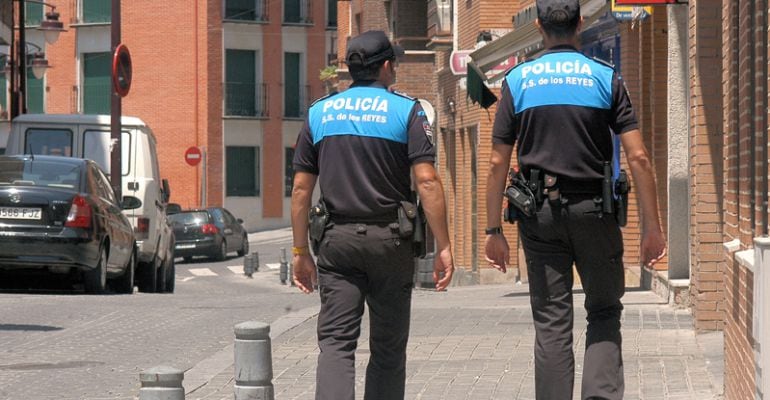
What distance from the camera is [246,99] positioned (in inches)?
2504

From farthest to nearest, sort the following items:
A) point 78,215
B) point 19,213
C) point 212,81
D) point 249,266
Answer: point 212,81 < point 249,266 < point 78,215 < point 19,213

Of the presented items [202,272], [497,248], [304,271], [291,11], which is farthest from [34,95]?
[497,248]

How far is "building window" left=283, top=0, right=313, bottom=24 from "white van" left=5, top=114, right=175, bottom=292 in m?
39.0

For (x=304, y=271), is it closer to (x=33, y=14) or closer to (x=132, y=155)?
(x=132, y=155)

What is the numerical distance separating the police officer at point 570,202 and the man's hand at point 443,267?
1.05 feet

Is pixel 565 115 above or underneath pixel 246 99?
underneath

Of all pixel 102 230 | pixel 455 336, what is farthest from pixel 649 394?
pixel 102 230

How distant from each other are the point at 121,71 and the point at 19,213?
527 inches

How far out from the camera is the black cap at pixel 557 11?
7.62 m

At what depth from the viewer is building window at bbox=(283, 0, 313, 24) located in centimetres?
6488

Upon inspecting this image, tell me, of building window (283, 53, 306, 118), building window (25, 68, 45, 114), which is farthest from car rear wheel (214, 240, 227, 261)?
building window (25, 68, 45, 114)

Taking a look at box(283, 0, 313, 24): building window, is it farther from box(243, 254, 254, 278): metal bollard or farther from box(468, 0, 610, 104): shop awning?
box(468, 0, 610, 104): shop awning

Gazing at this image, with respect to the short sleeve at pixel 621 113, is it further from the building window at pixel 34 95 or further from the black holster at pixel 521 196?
the building window at pixel 34 95

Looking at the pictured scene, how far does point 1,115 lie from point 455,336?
163 ft
